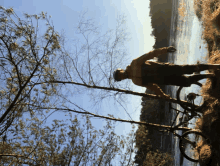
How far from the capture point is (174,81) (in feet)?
16.0

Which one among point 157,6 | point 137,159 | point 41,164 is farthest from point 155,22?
point 41,164

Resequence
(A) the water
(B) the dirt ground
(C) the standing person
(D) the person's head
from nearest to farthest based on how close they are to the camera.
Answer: (B) the dirt ground → (C) the standing person → (D) the person's head → (A) the water

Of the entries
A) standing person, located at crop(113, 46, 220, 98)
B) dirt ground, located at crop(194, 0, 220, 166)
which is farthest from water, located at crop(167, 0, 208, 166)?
standing person, located at crop(113, 46, 220, 98)

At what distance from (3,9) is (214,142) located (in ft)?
26.9

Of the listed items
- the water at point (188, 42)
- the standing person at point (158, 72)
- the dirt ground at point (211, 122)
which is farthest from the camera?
the water at point (188, 42)

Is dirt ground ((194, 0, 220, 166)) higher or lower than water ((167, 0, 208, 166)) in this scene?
lower

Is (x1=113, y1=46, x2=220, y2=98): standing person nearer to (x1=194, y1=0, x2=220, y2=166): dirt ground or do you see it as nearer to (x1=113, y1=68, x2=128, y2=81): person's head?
(x1=113, y1=68, x2=128, y2=81): person's head

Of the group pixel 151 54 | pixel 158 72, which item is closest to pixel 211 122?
pixel 158 72

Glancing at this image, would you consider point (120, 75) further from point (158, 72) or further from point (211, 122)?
point (211, 122)

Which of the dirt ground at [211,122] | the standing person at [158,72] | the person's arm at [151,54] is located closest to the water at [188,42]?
the dirt ground at [211,122]

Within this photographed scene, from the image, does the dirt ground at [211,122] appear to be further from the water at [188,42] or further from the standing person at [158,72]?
the water at [188,42]

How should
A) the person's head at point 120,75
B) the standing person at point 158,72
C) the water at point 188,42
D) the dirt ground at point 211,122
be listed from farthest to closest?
the water at point 188,42
the person's head at point 120,75
the standing person at point 158,72
the dirt ground at point 211,122

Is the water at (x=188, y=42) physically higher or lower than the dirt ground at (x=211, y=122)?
higher

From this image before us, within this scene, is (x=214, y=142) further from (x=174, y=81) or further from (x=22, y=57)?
(x=22, y=57)
